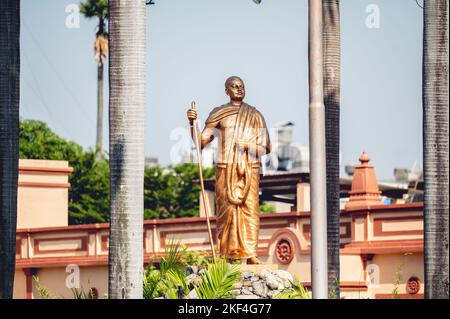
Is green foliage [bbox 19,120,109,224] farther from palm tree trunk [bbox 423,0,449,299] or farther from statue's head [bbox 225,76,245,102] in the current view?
palm tree trunk [bbox 423,0,449,299]

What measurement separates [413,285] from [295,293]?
10.6 metres

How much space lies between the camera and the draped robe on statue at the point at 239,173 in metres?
20.4

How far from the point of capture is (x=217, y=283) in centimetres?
1770

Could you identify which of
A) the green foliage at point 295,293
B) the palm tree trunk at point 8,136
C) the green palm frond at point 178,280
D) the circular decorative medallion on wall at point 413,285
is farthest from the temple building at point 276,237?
the palm tree trunk at point 8,136

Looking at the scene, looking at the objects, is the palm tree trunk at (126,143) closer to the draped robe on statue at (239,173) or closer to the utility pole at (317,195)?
the utility pole at (317,195)

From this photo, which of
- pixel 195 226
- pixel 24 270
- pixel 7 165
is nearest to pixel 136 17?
pixel 7 165

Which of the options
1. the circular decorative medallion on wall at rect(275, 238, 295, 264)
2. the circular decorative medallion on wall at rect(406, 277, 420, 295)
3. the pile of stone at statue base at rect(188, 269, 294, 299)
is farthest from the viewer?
the circular decorative medallion on wall at rect(275, 238, 295, 264)

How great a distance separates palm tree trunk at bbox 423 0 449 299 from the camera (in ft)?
55.4

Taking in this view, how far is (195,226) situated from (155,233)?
54.0 inches

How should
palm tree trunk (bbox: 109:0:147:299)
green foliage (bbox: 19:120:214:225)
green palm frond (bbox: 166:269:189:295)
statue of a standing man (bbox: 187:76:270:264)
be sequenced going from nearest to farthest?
palm tree trunk (bbox: 109:0:147:299)
green palm frond (bbox: 166:269:189:295)
statue of a standing man (bbox: 187:76:270:264)
green foliage (bbox: 19:120:214:225)

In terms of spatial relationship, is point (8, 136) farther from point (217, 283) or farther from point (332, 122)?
point (332, 122)

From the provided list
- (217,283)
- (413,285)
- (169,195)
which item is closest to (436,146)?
(217,283)

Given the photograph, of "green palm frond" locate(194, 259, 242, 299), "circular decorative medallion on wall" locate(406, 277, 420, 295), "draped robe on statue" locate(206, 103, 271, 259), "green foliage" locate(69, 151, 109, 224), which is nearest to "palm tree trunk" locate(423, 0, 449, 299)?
"green palm frond" locate(194, 259, 242, 299)

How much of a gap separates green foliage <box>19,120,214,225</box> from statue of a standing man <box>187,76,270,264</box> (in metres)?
32.4
